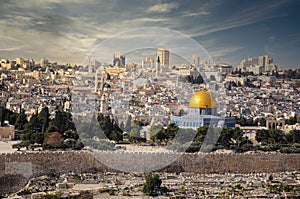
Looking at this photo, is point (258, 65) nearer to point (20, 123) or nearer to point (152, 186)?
point (20, 123)

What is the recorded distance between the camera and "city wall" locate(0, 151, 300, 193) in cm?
775

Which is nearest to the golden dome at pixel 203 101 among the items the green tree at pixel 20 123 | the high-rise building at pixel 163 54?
the high-rise building at pixel 163 54

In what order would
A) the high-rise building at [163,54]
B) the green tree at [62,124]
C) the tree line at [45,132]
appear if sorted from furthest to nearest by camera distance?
the green tree at [62,124] → the tree line at [45,132] → the high-rise building at [163,54]

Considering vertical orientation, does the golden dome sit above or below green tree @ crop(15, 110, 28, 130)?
above

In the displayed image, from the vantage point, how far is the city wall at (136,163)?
25.4 feet

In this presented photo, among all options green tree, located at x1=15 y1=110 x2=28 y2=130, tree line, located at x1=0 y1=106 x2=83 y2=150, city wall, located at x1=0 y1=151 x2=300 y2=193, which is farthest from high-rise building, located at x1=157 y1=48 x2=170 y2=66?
green tree, located at x1=15 y1=110 x2=28 y2=130

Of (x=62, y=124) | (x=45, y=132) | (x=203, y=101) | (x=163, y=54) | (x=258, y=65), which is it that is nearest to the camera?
(x=163, y=54)

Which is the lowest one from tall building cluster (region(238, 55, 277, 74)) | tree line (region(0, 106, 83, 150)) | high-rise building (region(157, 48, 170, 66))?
tree line (region(0, 106, 83, 150))

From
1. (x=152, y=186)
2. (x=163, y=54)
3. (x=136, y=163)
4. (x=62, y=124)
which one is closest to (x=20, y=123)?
(x=62, y=124)

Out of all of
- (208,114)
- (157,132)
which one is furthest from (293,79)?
(157,132)

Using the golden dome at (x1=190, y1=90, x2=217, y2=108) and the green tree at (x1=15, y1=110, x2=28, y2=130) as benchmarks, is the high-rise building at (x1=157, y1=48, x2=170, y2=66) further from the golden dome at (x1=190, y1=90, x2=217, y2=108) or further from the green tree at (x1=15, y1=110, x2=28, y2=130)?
the green tree at (x1=15, y1=110, x2=28, y2=130)

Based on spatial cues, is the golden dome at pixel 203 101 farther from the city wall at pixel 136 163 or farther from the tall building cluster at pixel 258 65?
the tall building cluster at pixel 258 65

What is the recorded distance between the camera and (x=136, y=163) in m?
8.48

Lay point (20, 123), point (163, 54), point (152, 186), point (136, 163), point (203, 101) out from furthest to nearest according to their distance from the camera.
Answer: point (203, 101) → point (20, 123) → point (163, 54) → point (136, 163) → point (152, 186)
